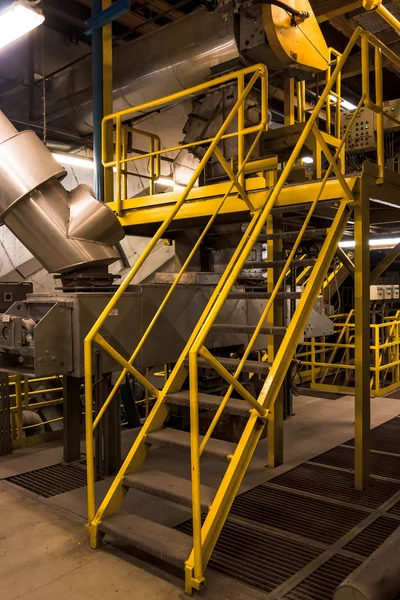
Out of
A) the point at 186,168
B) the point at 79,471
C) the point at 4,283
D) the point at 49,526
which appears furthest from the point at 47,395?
the point at 49,526

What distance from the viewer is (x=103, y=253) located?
5184 millimetres

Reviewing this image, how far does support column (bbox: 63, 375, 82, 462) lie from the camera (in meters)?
6.08

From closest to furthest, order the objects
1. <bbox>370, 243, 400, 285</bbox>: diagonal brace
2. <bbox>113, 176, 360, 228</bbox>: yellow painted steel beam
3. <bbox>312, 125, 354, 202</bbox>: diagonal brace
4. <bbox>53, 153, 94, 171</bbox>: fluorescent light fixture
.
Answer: <bbox>312, 125, 354, 202</bbox>: diagonal brace
<bbox>113, 176, 360, 228</bbox>: yellow painted steel beam
<bbox>370, 243, 400, 285</bbox>: diagonal brace
<bbox>53, 153, 94, 171</bbox>: fluorescent light fixture

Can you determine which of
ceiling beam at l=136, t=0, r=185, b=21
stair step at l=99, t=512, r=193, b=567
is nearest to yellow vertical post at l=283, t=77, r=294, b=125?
ceiling beam at l=136, t=0, r=185, b=21

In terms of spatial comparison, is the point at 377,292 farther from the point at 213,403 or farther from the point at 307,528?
the point at 213,403

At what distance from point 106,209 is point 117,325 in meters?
1.21

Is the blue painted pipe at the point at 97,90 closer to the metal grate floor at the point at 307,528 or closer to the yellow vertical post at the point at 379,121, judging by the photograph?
the yellow vertical post at the point at 379,121

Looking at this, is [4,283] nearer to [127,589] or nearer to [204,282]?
[204,282]

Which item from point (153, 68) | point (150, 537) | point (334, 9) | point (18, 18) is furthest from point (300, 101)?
point (150, 537)

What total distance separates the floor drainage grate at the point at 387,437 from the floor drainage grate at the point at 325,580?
10.1ft

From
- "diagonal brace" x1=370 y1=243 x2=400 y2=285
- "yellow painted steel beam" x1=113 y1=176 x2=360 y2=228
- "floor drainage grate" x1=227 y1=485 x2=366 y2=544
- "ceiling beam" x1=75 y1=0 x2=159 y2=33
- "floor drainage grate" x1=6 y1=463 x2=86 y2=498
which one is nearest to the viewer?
"floor drainage grate" x1=227 y1=485 x2=366 y2=544

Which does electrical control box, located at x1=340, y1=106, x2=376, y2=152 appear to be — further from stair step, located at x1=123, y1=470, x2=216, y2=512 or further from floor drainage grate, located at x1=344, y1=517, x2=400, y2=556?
stair step, located at x1=123, y1=470, x2=216, y2=512

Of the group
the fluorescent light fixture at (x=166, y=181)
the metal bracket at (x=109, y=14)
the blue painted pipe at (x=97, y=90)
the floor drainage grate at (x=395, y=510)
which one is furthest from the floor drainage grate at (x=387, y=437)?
the fluorescent light fixture at (x=166, y=181)

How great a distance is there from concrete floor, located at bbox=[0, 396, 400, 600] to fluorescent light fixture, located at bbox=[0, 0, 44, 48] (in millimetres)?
4743
